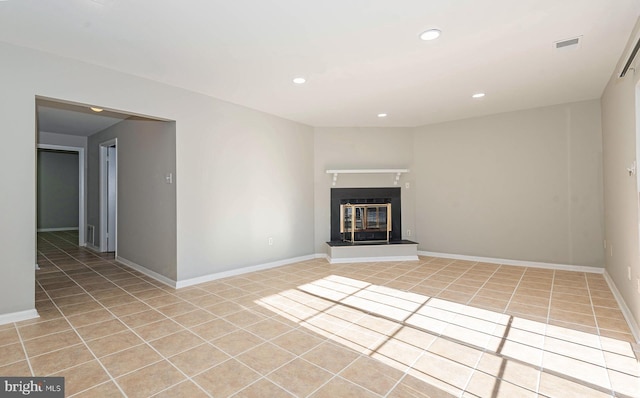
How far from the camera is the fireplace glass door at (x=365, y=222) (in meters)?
5.93

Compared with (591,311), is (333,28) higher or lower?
→ higher

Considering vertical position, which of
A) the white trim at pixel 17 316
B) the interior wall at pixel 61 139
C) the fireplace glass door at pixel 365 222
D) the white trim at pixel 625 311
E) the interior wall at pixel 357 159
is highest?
the interior wall at pixel 61 139

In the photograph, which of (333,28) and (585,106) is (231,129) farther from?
(585,106)

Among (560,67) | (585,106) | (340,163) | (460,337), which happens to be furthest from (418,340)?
(585,106)

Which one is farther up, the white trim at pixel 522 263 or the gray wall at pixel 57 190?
the gray wall at pixel 57 190

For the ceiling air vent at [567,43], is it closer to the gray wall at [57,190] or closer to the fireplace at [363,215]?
the fireplace at [363,215]

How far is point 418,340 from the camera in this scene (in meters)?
2.47

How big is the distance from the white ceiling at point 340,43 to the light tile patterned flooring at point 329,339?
2.53 metres

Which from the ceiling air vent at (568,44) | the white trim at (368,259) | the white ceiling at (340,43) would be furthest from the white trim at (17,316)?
the ceiling air vent at (568,44)

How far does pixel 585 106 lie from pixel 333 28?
171 inches

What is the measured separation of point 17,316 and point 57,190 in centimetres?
955

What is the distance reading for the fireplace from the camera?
5.95 metres

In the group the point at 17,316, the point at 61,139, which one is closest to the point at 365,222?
the point at 17,316

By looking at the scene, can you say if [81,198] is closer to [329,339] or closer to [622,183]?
[329,339]
